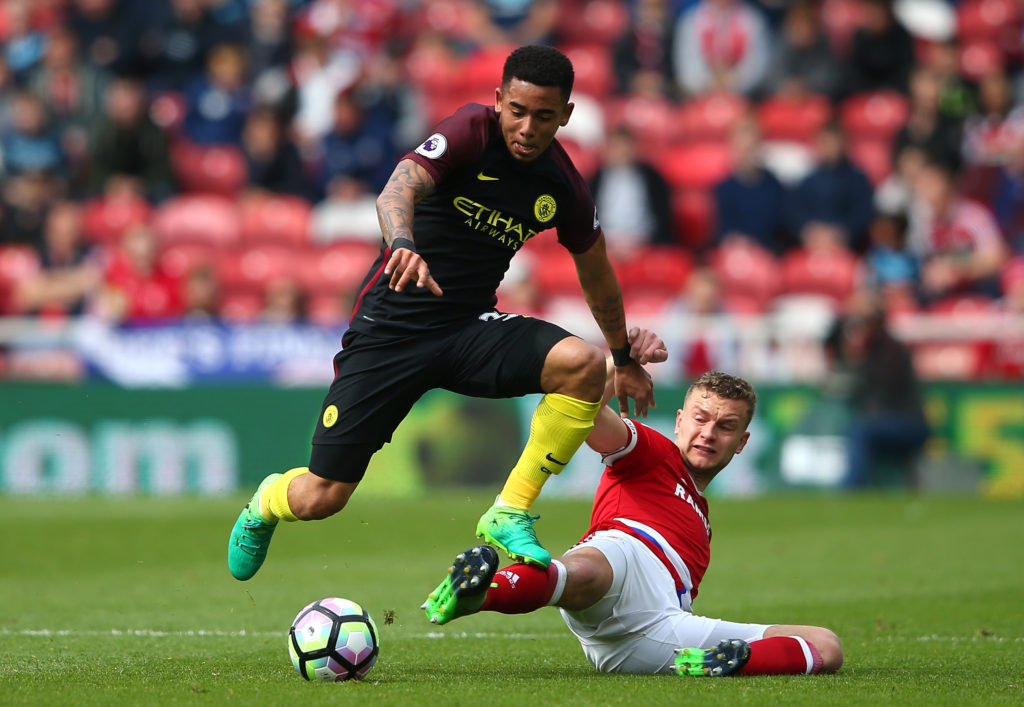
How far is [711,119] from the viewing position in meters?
17.5

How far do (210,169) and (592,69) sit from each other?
4.77 m

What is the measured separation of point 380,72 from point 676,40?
3.67 meters

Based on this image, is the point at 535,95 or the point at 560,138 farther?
the point at 560,138

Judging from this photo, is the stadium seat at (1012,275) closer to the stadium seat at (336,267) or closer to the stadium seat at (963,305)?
the stadium seat at (963,305)

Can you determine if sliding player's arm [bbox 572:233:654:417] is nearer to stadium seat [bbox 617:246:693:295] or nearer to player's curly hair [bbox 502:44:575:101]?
player's curly hair [bbox 502:44:575:101]

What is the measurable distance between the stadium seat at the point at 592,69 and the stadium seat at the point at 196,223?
14.6ft

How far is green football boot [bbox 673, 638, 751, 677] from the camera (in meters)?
5.30

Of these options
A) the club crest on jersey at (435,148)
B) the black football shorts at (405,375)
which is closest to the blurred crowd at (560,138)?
the black football shorts at (405,375)

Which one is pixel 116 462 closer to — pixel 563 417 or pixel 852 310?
pixel 852 310

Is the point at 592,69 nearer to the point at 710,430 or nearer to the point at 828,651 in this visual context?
the point at 710,430

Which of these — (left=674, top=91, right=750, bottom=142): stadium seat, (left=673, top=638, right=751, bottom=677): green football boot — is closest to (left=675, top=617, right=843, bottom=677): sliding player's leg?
(left=673, top=638, right=751, bottom=677): green football boot

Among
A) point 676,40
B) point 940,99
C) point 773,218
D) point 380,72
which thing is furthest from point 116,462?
point 940,99

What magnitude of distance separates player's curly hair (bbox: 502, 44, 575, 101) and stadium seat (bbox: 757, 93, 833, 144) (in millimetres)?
12338

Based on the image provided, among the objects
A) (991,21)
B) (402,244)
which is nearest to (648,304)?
(991,21)
